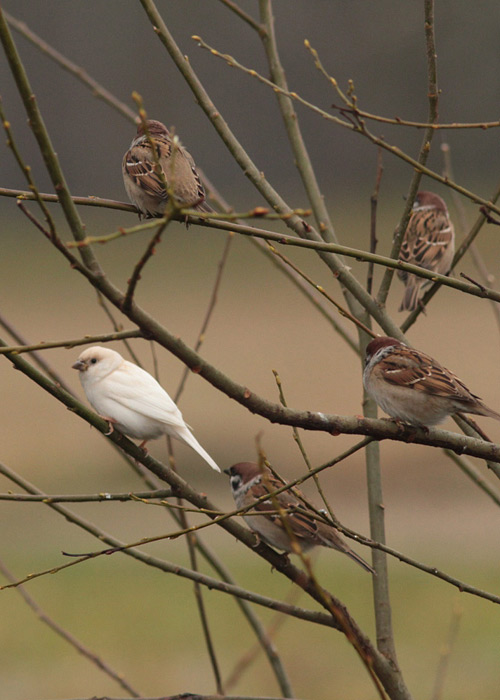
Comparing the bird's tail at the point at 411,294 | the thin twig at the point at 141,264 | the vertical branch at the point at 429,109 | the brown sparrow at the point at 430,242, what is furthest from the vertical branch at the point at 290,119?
the brown sparrow at the point at 430,242

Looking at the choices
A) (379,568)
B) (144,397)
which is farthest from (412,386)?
(144,397)

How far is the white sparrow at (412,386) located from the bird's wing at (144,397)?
1.97 ft

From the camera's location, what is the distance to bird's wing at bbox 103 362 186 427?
2.76 meters

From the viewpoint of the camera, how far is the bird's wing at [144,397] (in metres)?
2.76

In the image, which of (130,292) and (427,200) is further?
(427,200)

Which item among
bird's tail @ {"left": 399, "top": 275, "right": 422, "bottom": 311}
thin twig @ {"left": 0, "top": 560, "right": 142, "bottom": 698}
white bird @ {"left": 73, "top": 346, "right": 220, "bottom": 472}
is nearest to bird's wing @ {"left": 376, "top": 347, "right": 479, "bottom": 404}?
white bird @ {"left": 73, "top": 346, "right": 220, "bottom": 472}

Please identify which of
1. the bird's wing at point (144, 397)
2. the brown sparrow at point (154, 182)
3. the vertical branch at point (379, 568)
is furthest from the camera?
the brown sparrow at point (154, 182)

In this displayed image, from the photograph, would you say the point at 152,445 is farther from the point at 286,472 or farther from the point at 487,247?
the point at 487,247

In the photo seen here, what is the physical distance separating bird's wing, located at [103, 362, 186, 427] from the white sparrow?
1.97ft

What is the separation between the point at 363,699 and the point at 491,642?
49.5 inches

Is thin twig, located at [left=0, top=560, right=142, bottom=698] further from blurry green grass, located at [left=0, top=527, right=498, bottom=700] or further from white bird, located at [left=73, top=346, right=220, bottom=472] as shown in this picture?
blurry green grass, located at [left=0, top=527, right=498, bottom=700]

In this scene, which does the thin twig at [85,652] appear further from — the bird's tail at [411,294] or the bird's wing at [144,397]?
the bird's tail at [411,294]

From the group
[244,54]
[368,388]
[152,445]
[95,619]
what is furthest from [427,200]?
[244,54]

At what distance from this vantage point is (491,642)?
6484 mm
